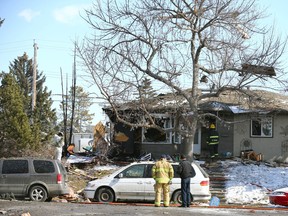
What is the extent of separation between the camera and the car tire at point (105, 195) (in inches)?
→ 674

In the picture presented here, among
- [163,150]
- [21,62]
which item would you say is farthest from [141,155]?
[21,62]

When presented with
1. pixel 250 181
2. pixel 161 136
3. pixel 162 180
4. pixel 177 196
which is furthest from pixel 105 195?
pixel 161 136

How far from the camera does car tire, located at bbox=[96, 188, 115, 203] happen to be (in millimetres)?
17109

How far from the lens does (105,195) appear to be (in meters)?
17.2

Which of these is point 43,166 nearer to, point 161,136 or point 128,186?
point 128,186

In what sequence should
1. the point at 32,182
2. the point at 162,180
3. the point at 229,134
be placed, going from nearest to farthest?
the point at 162,180, the point at 32,182, the point at 229,134

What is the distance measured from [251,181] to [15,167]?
11.4 metres

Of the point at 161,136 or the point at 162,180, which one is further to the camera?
Answer: the point at 161,136

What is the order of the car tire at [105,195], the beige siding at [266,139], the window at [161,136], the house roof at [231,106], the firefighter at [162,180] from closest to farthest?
the firefighter at [162,180] → the car tire at [105,195] → the house roof at [231,106] → the beige siding at [266,139] → the window at [161,136]

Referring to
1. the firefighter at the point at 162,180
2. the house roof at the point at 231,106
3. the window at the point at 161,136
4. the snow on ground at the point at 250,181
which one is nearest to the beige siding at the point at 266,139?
the house roof at the point at 231,106

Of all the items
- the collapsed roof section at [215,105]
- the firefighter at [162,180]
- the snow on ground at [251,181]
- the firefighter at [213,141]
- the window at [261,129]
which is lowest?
the snow on ground at [251,181]

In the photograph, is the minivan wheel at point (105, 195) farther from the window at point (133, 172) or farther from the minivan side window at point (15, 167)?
the minivan side window at point (15, 167)

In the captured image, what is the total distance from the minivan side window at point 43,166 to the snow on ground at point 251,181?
291 inches

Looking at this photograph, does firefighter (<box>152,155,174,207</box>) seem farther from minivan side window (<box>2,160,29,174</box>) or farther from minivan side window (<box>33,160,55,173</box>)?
minivan side window (<box>2,160,29,174</box>)
